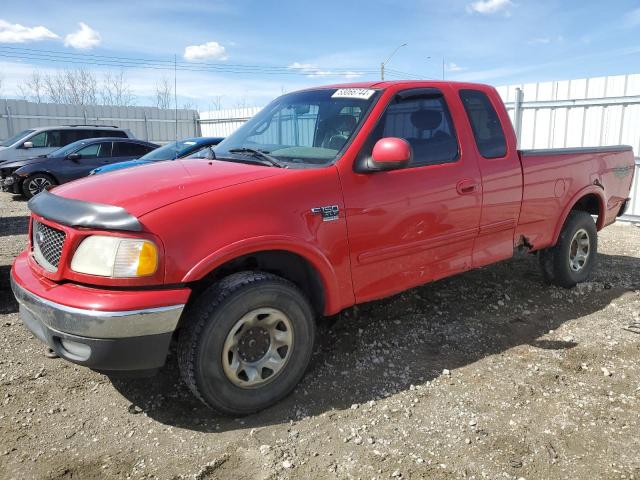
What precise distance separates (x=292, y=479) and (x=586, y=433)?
1.68 metres

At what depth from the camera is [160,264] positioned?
2529mm

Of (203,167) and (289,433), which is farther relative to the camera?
(203,167)

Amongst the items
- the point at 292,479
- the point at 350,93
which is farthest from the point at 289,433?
the point at 350,93

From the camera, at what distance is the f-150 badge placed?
3.04 metres

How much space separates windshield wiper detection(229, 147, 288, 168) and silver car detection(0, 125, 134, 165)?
11.3 metres

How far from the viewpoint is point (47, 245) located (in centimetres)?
286

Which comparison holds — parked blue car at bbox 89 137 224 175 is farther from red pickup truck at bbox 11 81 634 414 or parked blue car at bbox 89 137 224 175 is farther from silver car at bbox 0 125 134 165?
red pickup truck at bbox 11 81 634 414

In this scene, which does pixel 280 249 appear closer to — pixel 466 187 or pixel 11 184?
pixel 466 187

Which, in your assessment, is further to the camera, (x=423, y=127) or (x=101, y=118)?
(x=101, y=118)

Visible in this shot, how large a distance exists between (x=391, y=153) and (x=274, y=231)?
0.91 meters

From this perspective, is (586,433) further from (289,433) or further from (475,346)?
(289,433)

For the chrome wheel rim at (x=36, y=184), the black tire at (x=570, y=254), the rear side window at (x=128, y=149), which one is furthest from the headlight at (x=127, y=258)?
the rear side window at (x=128, y=149)

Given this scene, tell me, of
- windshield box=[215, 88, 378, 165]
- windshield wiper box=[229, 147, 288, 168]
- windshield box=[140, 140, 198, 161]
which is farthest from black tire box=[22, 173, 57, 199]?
windshield wiper box=[229, 147, 288, 168]

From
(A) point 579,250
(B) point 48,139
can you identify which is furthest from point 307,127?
(B) point 48,139
